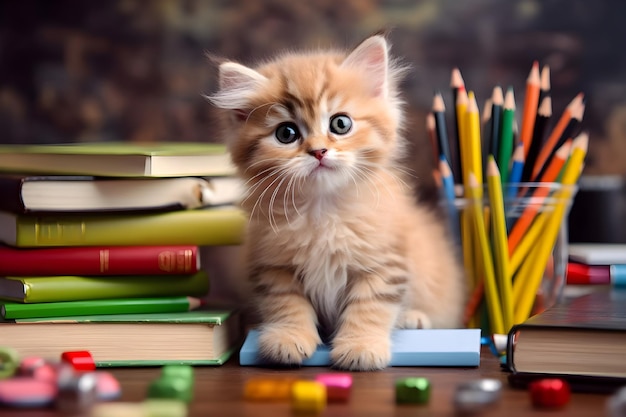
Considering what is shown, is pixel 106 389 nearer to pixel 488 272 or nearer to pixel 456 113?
pixel 488 272

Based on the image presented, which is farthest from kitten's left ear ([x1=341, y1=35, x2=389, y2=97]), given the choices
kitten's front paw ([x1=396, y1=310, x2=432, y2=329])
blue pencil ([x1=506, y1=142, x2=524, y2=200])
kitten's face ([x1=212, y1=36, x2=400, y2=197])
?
kitten's front paw ([x1=396, y1=310, x2=432, y2=329])

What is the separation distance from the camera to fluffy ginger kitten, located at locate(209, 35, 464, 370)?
1.03 metres

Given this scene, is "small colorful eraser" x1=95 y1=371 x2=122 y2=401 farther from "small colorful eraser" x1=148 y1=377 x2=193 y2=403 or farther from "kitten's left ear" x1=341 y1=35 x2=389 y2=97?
"kitten's left ear" x1=341 y1=35 x2=389 y2=97

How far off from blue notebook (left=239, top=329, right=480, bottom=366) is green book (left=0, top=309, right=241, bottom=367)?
0.05m

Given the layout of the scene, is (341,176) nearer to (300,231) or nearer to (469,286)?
(300,231)

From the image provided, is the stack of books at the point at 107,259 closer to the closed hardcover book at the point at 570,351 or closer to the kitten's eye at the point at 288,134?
the kitten's eye at the point at 288,134

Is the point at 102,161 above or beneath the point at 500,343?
above

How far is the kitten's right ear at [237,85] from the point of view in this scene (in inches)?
41.7

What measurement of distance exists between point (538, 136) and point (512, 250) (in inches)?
7.4

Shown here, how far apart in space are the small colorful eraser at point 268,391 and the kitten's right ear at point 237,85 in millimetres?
424

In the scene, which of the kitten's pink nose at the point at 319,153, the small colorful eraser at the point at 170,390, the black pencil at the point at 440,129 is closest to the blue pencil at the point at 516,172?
the black pencil at the point at 440,129

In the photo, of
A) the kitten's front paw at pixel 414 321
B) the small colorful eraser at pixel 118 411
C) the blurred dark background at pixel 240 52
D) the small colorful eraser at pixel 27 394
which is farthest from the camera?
the blurred dark background at pixel 240 52

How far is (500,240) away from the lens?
3.71ft

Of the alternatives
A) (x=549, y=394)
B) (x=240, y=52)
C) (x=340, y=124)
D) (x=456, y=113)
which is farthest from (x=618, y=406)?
(x=240, y=52)
